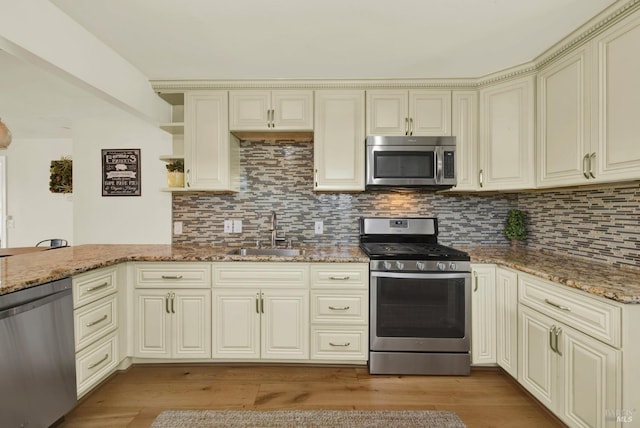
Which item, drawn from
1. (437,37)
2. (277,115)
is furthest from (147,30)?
(437,37)

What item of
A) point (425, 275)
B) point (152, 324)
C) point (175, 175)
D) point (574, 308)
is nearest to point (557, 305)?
point (574, 308)

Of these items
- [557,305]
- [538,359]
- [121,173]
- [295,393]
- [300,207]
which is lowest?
[295,393]

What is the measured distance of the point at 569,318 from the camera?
5.18 ft

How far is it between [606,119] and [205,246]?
10.1ft

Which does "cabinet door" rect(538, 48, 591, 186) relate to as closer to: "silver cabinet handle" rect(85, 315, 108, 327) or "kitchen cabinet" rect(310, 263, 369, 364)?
"kitchen cabinet" rect(310, 263, 369, 364)

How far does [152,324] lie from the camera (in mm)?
2312

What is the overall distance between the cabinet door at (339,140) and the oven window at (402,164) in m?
0.16

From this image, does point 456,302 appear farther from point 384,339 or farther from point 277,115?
point 277,115

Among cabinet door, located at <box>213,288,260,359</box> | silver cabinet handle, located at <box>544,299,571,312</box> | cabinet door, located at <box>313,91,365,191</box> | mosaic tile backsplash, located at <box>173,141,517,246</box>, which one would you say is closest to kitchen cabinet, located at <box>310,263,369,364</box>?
cabinet door, located at <box>213,288,260,359</box>

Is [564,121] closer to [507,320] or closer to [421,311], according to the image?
[507,320]

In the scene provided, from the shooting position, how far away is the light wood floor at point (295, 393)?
184cm

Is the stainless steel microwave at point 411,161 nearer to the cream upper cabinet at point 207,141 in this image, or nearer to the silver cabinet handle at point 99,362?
the cream upper cabinet at point 207,141

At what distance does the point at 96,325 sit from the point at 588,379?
9.28ft

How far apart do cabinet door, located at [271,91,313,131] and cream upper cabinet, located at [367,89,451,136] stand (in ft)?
1.74
